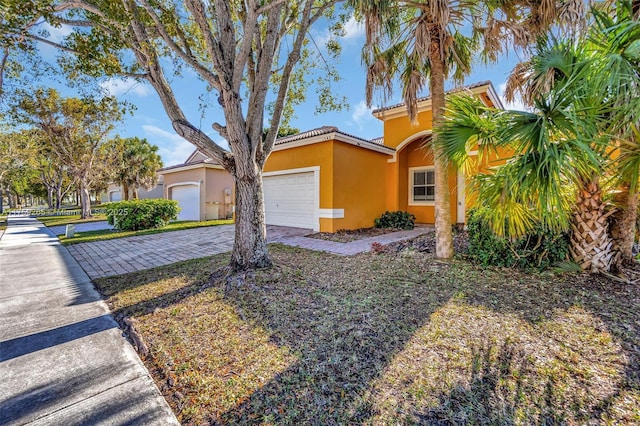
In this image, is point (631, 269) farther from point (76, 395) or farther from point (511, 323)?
point (76, 395)

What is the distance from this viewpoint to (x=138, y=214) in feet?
42.9

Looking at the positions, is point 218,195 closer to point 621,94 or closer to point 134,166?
point 134,166

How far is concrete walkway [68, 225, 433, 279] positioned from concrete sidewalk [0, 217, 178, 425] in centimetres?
173

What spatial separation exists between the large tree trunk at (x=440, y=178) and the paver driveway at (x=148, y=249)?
5558mm

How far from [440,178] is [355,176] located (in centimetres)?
511

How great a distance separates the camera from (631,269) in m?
5.04

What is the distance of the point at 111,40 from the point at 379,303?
21.0 ft

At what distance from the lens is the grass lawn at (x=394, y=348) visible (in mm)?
2242

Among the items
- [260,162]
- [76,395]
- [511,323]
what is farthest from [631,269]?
[76,395]

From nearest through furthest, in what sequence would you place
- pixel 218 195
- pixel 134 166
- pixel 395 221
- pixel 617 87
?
pixel 617 87 < pixel 395 221 < pixel 218 195 < pixel 134 166

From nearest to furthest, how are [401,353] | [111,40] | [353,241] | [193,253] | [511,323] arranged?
[401,353] < [511,323] < [111,40] < [193,253] < [353,241]

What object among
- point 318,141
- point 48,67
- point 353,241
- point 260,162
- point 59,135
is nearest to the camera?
point 260,162

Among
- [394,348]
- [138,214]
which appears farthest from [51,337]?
[138,214]

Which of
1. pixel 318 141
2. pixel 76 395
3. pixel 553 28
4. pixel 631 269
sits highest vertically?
pixel 553 28
